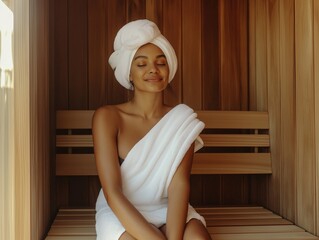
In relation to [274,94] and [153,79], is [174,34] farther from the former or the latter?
[153,79]

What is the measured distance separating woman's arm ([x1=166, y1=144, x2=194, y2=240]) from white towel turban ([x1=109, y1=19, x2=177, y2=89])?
17.7 inches

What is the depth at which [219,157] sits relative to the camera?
2.98 meters

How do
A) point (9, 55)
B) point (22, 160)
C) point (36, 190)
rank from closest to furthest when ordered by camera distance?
1. point (9, 55)
2. point (22, 160)
3. point (36, 190)

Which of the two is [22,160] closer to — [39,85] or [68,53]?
[39,85]

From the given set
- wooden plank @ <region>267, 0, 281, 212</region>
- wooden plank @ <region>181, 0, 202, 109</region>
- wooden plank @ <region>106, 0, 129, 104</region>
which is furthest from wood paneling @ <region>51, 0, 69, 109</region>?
wooden plank @ <region>267, 0, 281, 212</region>

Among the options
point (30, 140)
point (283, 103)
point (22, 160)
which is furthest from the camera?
point (283, 103)

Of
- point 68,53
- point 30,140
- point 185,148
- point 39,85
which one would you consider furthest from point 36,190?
point 68,53

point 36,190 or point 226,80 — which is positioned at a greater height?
point 226,80

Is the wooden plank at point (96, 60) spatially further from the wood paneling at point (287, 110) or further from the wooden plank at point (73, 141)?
the wood paneling at point (287, 110)

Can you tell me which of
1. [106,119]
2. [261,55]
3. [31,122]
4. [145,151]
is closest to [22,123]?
[31,122]

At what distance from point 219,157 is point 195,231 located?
1037 mm

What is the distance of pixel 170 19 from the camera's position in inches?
123

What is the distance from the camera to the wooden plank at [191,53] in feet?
10.4

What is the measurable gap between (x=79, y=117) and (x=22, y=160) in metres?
0.99
